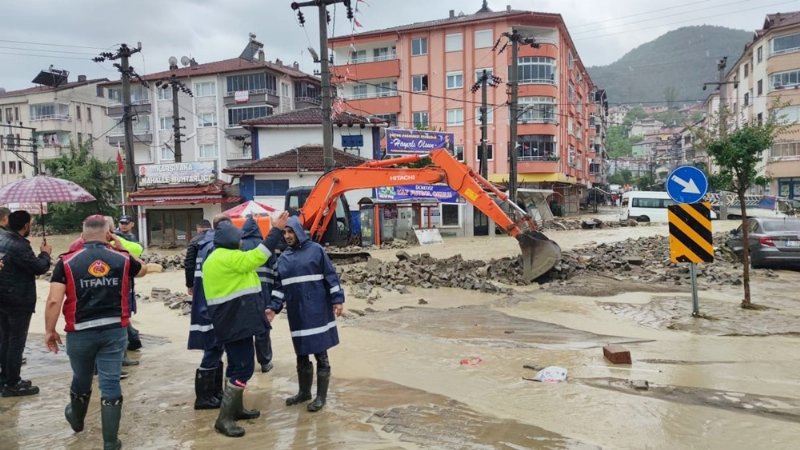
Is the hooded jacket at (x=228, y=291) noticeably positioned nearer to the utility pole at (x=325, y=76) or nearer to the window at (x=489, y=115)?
the utility pole at (x=325, y=76)

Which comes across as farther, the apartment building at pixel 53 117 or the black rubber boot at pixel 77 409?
the apartment building at pixel 53 117

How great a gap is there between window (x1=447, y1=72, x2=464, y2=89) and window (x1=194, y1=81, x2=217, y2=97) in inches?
792

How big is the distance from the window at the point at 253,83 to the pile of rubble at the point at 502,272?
3438 centimetres

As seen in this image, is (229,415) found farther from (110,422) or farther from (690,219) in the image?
(690,219)

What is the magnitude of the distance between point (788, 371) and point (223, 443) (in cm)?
576

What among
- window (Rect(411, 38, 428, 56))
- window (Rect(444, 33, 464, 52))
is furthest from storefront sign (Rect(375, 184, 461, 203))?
window (Rect(411, 38, 428, 56))

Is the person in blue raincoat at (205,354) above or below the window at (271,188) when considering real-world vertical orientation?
below

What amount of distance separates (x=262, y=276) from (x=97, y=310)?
A: 2.10 m

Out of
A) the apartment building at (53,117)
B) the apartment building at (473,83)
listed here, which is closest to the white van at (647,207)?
the apartment building at (473,83)

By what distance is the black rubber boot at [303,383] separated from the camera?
5227 mm

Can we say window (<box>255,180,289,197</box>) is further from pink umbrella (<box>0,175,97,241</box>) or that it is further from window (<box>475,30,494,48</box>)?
window (<box>475,30,494,48</box>)

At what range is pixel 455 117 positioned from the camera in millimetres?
46500

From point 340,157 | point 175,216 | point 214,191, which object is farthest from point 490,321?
point 175,216

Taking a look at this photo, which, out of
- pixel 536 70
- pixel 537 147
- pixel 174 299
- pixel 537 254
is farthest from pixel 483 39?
pixel 174 299
